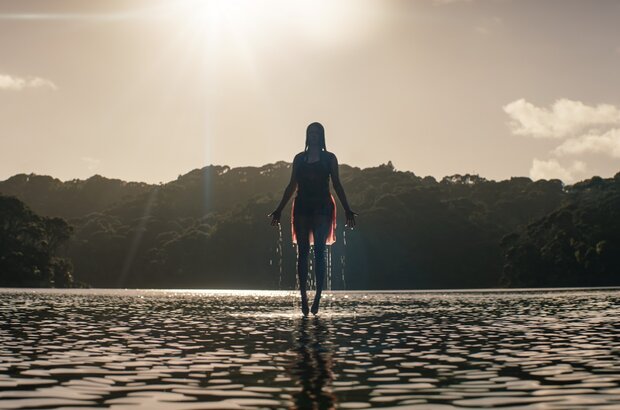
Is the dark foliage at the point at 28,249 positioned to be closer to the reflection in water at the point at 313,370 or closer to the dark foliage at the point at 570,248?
the dark foliage at the point at 570,248

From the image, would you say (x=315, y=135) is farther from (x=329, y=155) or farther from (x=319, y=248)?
(x=319, y=248)

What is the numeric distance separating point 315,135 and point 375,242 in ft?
368

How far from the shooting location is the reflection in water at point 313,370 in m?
5.83

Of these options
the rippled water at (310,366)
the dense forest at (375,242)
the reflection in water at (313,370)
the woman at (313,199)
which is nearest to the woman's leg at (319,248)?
the woman at (313,199)

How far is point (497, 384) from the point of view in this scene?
6594 mm

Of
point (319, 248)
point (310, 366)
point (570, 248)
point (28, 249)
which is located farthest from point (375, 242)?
point (310, 366)

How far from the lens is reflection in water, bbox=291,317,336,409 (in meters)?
5.83

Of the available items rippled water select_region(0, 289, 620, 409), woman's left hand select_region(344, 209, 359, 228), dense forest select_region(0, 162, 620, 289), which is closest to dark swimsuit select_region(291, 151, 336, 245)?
woman's left hand select_region(344, 209, 359, 228)

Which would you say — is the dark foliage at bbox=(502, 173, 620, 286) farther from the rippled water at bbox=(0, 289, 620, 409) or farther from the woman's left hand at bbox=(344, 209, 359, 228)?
the rippled water at bbox=(0, 289, 620, 409)

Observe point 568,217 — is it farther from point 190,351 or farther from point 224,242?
point 190,351

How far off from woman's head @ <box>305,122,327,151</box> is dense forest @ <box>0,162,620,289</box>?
91.6m

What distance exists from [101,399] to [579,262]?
10491 cm

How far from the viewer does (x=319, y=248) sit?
16516 mm

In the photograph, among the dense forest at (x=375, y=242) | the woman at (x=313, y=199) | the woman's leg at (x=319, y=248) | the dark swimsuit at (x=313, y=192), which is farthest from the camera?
the dense forest at (x=375, y=242)
